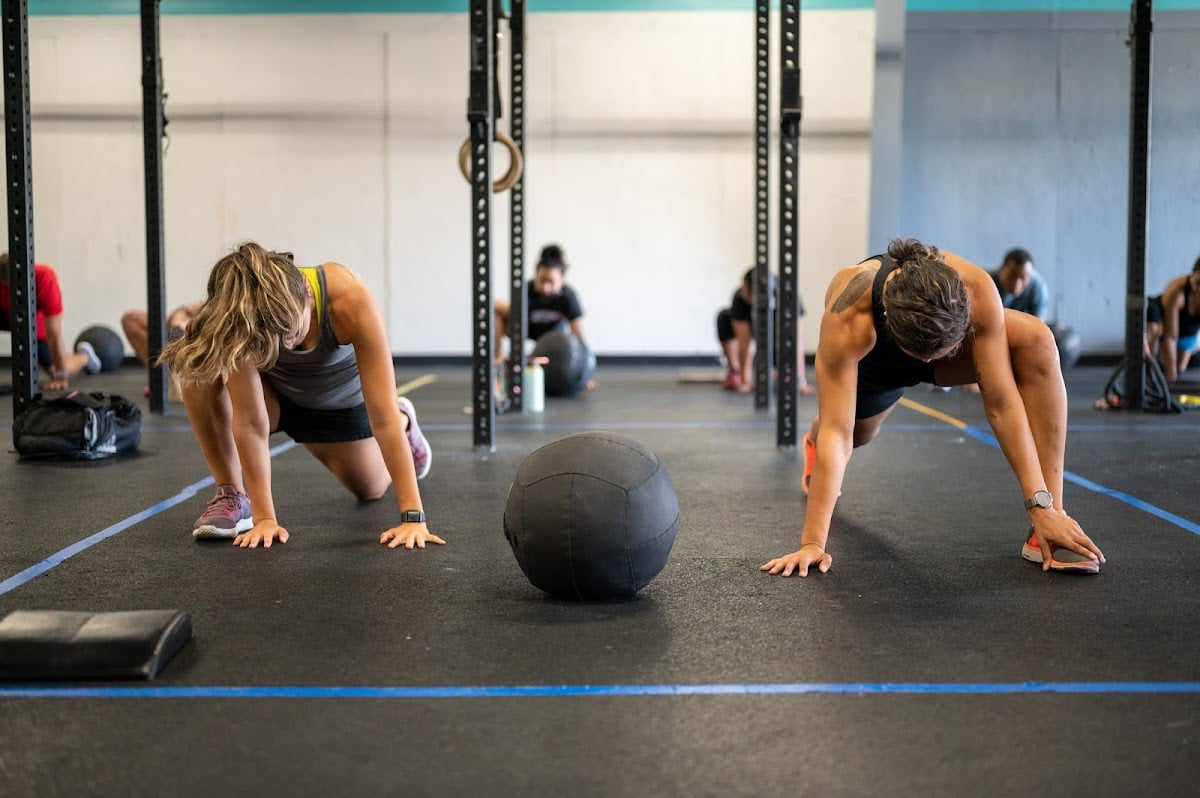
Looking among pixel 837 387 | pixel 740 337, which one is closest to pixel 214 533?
pixel 837 387

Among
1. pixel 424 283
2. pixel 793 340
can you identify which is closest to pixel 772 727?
pixel 793 340

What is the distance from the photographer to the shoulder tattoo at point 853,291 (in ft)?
9.49

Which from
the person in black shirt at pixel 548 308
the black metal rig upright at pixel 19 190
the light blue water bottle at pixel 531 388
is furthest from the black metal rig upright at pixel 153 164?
the person in black shirt at pixel 548 308

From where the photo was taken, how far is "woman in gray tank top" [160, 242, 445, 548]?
2.84 metres

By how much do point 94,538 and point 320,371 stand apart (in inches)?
33.2

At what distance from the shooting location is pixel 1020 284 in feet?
27.2

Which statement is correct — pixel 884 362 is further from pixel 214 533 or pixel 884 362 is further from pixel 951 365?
pixel 214 533

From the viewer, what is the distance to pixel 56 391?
8.23 metres

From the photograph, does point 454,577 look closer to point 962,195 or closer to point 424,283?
point 424,283

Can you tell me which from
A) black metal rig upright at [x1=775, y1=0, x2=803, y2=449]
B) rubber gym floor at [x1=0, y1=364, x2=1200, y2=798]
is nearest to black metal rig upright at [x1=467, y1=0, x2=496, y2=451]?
rubber gym floor at [x1=0, y1=364, x2=1200, y2=798]

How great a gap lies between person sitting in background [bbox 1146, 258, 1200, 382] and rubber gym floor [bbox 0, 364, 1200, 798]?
3.91 meters

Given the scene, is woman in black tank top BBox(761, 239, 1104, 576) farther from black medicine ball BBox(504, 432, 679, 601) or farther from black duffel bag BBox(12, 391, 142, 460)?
black duffel bag BBox(12, 391, 142, 460)

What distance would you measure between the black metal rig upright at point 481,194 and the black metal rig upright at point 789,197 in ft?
4.39

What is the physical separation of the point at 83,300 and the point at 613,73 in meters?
5.80
